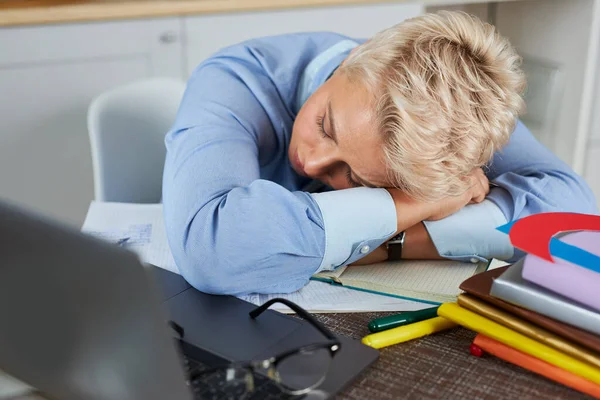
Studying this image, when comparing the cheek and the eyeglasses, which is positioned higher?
the cheek

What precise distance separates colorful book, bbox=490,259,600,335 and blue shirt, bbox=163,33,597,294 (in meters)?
0.26

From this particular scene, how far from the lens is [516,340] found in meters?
0.84

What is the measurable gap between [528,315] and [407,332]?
5.8 inches

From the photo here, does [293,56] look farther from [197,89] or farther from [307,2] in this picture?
[307,2]

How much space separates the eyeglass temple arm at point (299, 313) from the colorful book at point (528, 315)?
0.19m

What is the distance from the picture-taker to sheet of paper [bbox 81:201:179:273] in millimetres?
1170

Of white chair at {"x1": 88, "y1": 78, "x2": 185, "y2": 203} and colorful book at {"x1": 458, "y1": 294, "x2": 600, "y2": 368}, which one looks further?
white chair at {"x1": 88, "y1": 78, "x2": 185, "y2": 203}

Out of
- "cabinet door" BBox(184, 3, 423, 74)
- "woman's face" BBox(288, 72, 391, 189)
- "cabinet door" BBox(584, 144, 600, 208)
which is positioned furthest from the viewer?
"cabinet door" BBox(584, 144, 600, 208)

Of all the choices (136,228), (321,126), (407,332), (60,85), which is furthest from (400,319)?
(60,85)

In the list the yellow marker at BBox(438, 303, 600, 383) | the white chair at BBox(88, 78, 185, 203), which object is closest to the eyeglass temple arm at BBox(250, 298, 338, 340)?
the yellow marker at BBox(438, 303, 600, 383)

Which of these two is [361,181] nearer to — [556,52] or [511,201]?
[511,201]

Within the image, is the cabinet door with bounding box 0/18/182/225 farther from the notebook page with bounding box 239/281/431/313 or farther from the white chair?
the notebook page with bounding box 239/281/431/313

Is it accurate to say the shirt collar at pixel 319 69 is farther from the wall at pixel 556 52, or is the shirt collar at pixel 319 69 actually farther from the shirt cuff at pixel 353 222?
the wall at pixel 556 52

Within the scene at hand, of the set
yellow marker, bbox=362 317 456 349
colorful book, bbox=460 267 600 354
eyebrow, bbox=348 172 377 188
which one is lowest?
yellow marker, bbox=362 317 456 349
